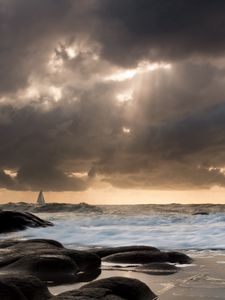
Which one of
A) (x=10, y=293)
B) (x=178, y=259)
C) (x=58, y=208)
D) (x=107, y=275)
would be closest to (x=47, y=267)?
(x=107, y=275)

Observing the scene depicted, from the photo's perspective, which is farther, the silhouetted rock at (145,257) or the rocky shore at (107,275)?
the silhouetted rock at (145,257)

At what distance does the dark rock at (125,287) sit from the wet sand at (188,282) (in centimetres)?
25

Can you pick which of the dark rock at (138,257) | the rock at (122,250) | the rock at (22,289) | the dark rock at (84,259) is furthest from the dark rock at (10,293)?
the rock at (122,250)

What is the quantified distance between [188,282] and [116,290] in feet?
5.69

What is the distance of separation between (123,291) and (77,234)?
461 inches

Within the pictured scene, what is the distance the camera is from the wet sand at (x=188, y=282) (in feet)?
19.0

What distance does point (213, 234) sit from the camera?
1531cm

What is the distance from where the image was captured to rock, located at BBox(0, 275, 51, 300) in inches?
197

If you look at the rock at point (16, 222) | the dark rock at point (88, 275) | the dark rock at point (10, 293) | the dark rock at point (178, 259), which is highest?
the rock at point (16, 222)

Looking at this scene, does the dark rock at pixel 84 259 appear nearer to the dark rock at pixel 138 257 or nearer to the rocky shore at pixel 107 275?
the rocky shore at pixel 107 275

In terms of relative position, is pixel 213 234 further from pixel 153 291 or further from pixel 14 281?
pixel 14 281

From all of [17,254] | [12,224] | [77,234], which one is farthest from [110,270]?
[12,224]

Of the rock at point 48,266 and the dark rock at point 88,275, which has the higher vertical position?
the rock at point 48,266

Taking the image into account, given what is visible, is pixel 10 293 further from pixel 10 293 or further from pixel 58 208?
pixel 58 208
